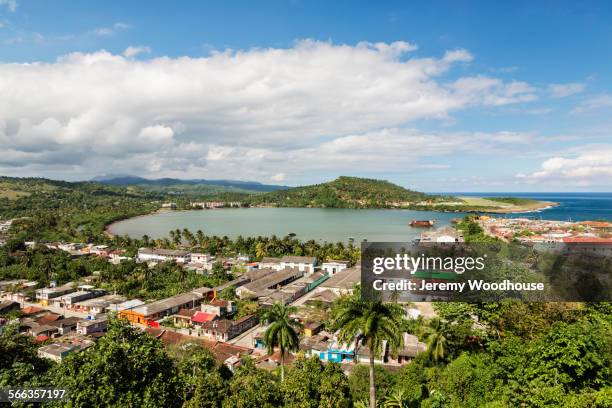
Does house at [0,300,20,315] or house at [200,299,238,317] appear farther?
house at [0,300,20,315]

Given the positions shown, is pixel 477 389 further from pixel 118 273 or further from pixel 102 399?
pixel 118 273

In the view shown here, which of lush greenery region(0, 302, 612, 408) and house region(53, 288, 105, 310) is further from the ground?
lush greenery region(0, 302, 612, 408)

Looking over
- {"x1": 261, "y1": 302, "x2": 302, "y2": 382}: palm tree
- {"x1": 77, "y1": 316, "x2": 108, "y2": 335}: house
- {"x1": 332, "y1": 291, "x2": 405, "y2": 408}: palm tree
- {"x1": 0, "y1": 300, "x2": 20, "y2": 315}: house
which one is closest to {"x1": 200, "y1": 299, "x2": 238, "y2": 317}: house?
{"x1": 77, "y1": 316, "x2": 108, "y2": 335}: house

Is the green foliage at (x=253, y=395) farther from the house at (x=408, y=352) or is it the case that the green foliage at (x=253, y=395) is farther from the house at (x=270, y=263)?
the house at (x=270, y=263)

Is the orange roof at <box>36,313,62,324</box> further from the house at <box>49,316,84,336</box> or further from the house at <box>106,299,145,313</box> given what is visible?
the house at <box>106,299,145,313</box>

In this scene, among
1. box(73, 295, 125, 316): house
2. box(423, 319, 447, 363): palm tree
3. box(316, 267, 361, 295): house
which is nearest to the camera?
box(423, 319, 447, 363): palm tree

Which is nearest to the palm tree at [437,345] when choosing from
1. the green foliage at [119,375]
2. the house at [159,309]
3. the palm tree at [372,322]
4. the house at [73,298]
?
the palm tree at [372,322]

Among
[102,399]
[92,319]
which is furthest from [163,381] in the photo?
[92,319]
